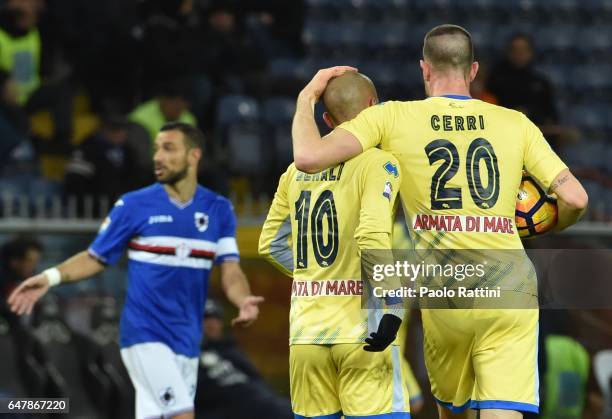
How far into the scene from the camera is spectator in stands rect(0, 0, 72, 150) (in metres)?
12.5

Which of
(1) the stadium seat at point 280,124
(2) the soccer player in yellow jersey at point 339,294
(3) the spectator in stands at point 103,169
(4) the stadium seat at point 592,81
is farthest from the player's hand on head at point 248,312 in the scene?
(4) the stadium seat at point 592,81

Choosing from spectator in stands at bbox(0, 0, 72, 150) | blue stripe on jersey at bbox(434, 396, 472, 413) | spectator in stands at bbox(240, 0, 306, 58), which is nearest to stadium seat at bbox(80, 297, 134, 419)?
spectator in stands at bbox(0, 0, 72, 150)

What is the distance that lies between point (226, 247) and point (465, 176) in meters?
2.62

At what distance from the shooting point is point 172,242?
8.12 meters

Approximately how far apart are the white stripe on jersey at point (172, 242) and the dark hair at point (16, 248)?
81.3 inches

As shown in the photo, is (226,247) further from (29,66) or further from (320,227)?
(29,66)

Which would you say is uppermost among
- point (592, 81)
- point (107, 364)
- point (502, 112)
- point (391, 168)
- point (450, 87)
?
point (592, 81)

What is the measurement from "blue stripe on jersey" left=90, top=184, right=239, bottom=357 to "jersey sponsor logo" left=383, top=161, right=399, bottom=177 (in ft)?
7.94

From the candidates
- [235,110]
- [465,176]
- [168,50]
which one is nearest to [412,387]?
[465,176]

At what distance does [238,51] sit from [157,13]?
93cm

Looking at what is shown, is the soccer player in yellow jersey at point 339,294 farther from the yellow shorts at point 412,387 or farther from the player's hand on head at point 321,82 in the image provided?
the yellow shorts at point 412,387

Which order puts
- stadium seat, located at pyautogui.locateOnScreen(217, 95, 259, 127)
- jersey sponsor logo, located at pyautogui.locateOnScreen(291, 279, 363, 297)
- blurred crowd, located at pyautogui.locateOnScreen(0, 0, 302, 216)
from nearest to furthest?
jersey sponsor logo, located at pyautogui.locateOnScreen(291, 279, 363, 297) → blurred crowd, located at pyautogui.locateOnScreen(0, 0, 302, 216) → stadium seat, located at pyautogui.locateOnScreen(217, 95, 259, 127)

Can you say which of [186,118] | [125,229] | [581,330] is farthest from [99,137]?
[581,330]

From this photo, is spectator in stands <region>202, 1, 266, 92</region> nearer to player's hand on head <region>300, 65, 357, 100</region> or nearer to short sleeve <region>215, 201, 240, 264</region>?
short sleeve <region>215, 201, 240, 264</region>
